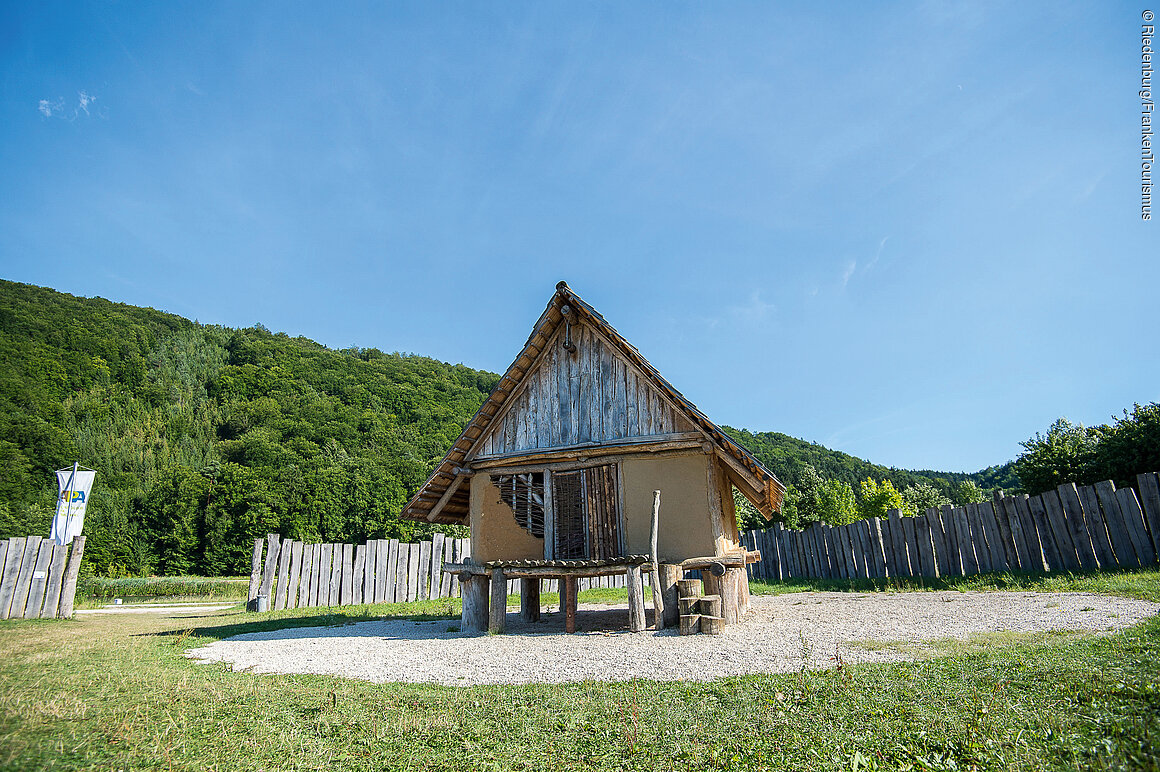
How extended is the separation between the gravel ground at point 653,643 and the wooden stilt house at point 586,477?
1.07 meters

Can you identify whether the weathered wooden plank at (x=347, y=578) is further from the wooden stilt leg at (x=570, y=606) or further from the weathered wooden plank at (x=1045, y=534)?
the weathered wooden plank at (x=1045, y=534)

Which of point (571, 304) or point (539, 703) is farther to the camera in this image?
point (571, 304)

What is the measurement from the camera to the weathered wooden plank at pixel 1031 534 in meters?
12.1

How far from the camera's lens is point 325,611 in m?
15.1

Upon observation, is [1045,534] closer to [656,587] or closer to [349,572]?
[656,587]

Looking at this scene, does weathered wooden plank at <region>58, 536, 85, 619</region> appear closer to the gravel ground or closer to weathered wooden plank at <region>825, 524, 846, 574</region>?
the gravel ground

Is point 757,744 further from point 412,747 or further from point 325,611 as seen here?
point 325,611

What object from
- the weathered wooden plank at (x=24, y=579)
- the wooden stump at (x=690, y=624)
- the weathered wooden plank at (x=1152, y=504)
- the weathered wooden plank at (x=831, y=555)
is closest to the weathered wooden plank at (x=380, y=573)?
the weathered wooden plank at (x=24, y=579)

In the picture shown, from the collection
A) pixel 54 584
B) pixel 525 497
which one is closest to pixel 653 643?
pixel 525 497

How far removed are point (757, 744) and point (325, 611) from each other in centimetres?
1430

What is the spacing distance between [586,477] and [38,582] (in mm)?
12475

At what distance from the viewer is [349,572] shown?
1678cm

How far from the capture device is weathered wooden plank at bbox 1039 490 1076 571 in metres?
11.5

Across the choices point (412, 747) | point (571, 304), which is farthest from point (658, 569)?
point (412, 747)
